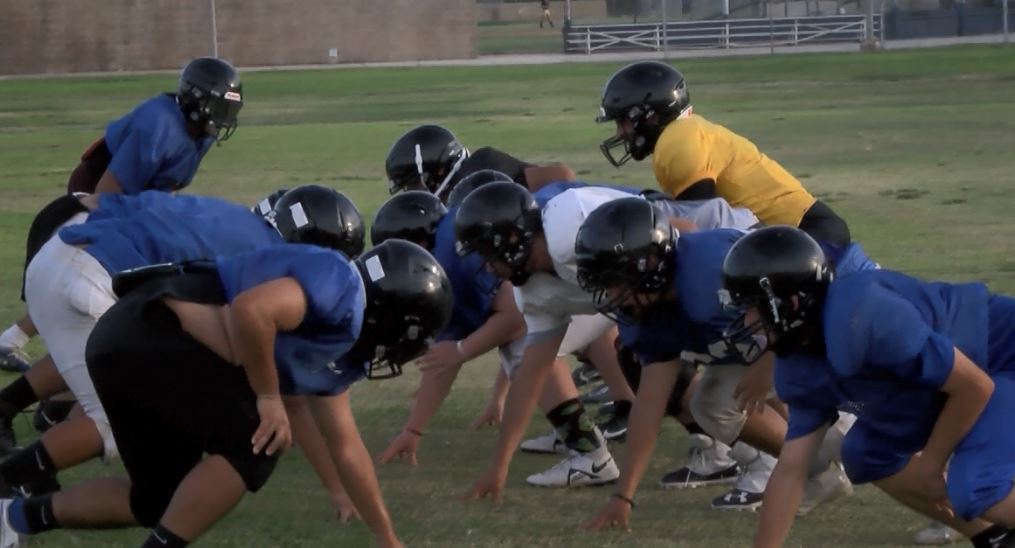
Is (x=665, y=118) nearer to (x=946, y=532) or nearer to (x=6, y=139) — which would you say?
(x=946, y=532)

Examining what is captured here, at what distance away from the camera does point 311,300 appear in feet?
15.0

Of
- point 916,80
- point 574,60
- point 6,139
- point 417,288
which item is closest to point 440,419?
point 417,288

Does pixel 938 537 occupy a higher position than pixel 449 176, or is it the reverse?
pixel 449 176

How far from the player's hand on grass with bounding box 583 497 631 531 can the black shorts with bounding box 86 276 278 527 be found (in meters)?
1.36

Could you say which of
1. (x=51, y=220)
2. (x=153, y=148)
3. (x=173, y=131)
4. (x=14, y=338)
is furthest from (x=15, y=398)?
(x=14, y=338)

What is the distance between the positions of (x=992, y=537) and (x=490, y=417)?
2.86m

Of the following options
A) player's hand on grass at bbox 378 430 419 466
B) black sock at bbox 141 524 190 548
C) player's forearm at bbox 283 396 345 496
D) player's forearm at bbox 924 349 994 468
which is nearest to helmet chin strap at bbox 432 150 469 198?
player's hand on grass at bbox 378 430 419 466

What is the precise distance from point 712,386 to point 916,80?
894 inches

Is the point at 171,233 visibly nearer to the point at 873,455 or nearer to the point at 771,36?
the point at 873,455

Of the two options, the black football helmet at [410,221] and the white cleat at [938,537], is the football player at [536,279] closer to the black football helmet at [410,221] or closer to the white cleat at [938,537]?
the black football helmet at [410,221]

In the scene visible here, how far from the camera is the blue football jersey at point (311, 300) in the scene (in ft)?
15.1

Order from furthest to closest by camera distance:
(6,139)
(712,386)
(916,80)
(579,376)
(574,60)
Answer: (574,60)
(916,80)
(6,139)
(579,376)
(712,386)

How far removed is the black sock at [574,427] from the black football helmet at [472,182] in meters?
0.97

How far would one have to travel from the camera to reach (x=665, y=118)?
22.6ft
